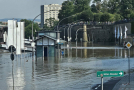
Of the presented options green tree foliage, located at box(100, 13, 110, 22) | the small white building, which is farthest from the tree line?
the small white building

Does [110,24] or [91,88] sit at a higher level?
[110,24]

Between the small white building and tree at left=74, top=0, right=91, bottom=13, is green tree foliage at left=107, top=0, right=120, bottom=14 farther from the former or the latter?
the small white building

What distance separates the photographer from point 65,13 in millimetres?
174750

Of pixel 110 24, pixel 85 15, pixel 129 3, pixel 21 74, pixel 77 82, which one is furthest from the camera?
pixel 129 3

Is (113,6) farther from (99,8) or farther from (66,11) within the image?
(66,11)

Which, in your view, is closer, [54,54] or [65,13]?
[54,54]

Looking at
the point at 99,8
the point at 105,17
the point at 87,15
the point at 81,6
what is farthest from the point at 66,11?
the point at 105,17

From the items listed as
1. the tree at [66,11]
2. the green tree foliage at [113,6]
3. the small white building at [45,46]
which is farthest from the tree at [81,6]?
the small white building at [45,46]

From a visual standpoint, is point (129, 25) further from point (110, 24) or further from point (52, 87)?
point (52, 87)

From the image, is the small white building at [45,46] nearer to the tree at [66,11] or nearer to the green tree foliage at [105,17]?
the green tree foliage at [105,17]

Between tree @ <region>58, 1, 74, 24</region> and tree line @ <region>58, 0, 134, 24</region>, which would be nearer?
tree line @ <region>58, 0, 134, 24</region>

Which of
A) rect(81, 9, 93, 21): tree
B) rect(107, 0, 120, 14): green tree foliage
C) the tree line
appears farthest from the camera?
rect(107, 0, 120, 14): green tree foliage

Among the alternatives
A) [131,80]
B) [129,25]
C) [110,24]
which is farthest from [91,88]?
[110,24]

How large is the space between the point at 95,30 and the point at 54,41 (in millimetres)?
92248
